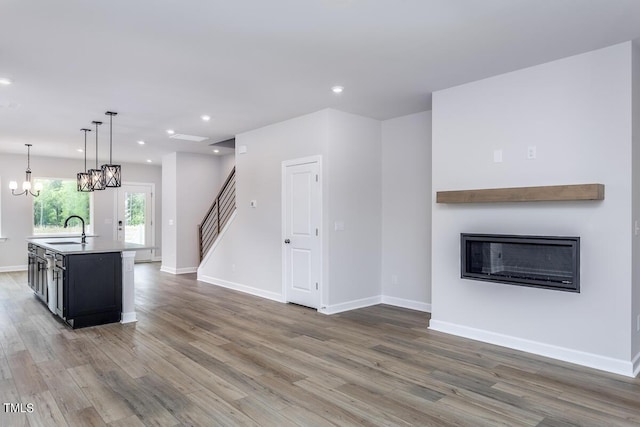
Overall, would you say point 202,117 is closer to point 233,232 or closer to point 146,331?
point 233,232

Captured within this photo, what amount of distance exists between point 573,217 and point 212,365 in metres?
3.39

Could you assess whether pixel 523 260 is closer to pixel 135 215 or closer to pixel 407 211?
pixel 407 211

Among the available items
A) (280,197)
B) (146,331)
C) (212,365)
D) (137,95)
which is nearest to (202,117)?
(137,95)

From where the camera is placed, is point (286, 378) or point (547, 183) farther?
point (547, 183)

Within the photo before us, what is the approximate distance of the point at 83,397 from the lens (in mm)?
2836

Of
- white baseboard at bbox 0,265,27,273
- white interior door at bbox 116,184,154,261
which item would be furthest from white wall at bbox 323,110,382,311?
white baseboard at bbox 0,265,27,273

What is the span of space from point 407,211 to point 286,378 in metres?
3.12

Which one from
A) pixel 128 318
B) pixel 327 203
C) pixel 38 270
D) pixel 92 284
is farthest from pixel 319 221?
pixel 38 270

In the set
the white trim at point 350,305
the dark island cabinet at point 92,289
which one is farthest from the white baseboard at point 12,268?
the white trim at point 350,305

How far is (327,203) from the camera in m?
5.27

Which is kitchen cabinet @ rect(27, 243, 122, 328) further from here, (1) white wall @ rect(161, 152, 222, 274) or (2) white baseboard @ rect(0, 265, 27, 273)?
(2) white baseboard @ rect(0, 265, 27, 273)

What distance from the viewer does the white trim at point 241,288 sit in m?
6.07

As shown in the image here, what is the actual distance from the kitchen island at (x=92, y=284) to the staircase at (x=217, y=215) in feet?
10.3

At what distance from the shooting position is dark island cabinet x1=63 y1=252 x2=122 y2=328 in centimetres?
456
